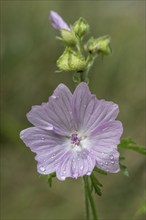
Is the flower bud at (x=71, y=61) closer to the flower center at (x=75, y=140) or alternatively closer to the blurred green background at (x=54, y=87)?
the flower center at (x=75, y=140)

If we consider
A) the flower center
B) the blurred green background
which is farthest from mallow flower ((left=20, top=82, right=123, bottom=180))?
the blurred green background

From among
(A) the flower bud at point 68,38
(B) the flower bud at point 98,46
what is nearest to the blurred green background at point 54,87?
(B) the flower bud at point 98,46

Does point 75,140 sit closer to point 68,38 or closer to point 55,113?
point 55,113

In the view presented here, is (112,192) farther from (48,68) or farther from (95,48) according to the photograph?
(95,48)

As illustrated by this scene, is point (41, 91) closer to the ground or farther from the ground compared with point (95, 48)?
farther from the ground

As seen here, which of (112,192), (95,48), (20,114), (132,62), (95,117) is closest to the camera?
(95,117)

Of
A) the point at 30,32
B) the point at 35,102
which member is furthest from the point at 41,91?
the point at 30,32

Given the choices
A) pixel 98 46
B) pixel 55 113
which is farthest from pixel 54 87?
pixel 55 113

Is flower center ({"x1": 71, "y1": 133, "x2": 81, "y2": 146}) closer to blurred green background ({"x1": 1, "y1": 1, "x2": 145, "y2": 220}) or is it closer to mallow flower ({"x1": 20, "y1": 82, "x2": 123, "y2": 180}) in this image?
mallow flower ({"x1": 20, "y1": 82, "x2": 123, "y2": 180})
